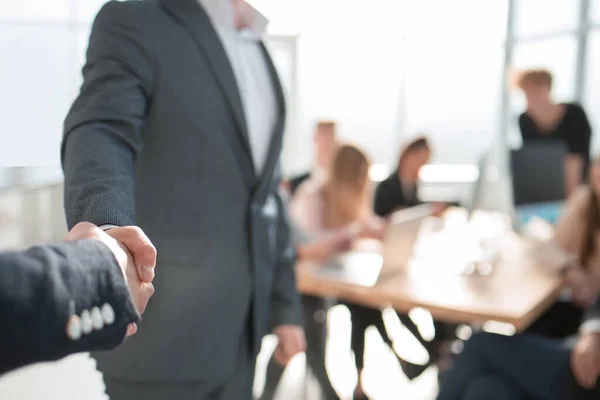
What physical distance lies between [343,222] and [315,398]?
2.68 feet

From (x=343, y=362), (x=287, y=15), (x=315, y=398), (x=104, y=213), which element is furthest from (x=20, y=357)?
(x=343, y=362)

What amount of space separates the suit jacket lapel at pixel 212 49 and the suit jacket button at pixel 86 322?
22.2 inches

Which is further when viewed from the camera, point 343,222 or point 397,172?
point 397,172

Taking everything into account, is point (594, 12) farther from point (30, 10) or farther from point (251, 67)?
point (30, 10)

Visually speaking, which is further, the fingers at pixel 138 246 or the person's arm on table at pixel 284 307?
the person's arm on table at pixel 284 307

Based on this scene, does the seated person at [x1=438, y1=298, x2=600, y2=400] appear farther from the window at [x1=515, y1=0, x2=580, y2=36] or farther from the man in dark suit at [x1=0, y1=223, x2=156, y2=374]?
the window at [x1=515, y1=0, x2=580, y2=36]

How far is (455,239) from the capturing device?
3209 mm

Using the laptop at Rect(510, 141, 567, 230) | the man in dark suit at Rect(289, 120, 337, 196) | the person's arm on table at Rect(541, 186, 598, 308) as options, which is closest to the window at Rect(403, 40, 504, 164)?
the man in dark suit at Rect(289, 120, 337, 196)

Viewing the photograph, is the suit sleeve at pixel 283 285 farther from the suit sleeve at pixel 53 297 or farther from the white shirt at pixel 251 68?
the suit sleeve at pixel 53 297

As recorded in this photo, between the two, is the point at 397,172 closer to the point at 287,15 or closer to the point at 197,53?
the point at 287,15

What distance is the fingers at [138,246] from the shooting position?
625 millimetres

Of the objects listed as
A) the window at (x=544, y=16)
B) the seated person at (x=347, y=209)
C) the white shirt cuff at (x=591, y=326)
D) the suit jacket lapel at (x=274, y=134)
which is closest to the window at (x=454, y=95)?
Answer: the window at (x=544, y=16)

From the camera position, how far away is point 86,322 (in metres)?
0.53

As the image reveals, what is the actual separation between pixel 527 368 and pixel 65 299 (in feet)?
5.67
